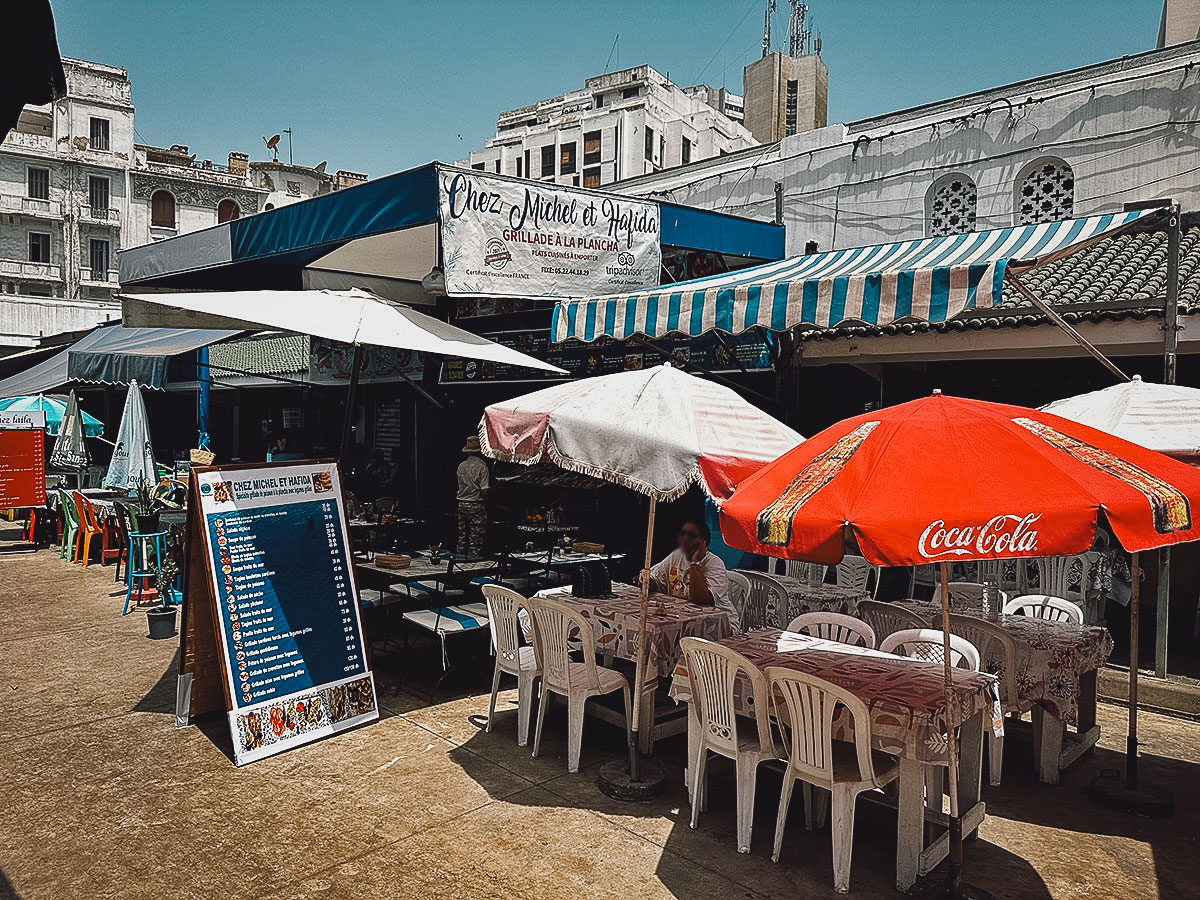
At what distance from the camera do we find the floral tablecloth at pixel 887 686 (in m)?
3.82

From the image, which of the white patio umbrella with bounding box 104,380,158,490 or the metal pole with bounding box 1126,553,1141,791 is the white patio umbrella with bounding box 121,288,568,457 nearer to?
the metal pole with bounding box 1126,553,1141,791

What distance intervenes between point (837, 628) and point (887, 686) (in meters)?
1.29

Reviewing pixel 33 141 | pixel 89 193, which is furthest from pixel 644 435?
pixel 33 141

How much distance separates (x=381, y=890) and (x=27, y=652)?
221 inches

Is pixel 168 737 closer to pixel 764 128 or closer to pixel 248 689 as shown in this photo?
pixel 248 689

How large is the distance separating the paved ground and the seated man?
100 centimetres

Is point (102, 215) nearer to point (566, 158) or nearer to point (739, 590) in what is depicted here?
point (566, 158)

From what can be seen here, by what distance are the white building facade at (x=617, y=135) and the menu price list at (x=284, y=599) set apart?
45.1m

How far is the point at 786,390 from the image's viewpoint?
951 cm

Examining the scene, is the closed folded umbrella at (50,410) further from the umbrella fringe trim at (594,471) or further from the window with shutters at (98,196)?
the window with shutters at (98,196)

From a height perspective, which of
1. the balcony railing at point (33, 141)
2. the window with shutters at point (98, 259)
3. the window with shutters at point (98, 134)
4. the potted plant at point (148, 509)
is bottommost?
the potted plant at point (148, 509)

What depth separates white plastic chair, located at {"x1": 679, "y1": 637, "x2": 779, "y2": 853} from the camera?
4.17 metres

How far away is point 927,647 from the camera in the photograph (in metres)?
5.02

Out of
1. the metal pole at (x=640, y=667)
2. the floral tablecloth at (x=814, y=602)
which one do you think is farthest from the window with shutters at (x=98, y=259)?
the metal pole at (x=640, y=667)
